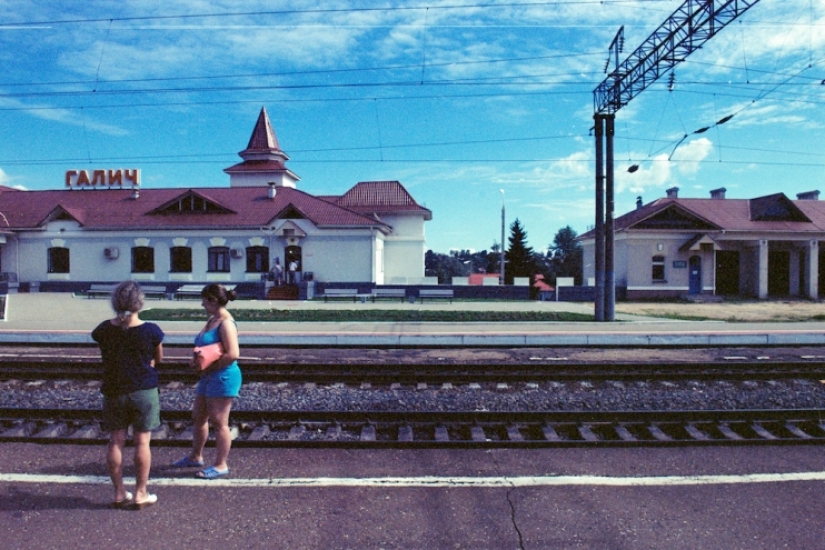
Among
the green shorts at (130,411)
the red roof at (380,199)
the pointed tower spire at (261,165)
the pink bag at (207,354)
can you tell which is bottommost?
the green shorts at (130,411)

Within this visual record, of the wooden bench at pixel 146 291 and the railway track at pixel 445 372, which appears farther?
the wooden bench at pixel 146 291

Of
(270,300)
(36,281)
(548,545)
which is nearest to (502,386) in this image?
(548,545)

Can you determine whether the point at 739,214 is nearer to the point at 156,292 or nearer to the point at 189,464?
the point at 156,292

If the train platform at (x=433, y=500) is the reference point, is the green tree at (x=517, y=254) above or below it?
above

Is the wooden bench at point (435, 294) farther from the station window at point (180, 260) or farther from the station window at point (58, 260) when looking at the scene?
the station window at point (58, 260)

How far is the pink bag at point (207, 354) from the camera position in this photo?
4.36m

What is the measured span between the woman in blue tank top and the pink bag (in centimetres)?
3

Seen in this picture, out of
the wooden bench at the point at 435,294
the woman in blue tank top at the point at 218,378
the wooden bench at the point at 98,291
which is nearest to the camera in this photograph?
the woman in blue tank top at the point at 218,378

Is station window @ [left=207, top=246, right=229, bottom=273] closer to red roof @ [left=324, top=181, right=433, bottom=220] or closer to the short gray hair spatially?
red roof @ [left=324, top=181, right=433, bottom=220]

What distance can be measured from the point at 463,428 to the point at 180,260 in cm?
2759

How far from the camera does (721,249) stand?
30.6m

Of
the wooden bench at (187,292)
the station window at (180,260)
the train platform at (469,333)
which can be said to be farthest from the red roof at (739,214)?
the station window at (180,260)

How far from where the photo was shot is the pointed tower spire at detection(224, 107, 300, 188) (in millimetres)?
37875

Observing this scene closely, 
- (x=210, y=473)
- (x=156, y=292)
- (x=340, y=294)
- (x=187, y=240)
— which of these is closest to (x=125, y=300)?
(x=210, y=473)
